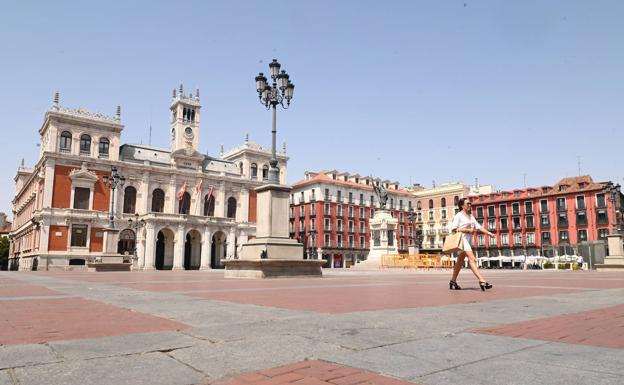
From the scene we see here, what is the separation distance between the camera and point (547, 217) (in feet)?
227

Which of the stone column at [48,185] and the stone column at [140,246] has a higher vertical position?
the stone column at [48,185]

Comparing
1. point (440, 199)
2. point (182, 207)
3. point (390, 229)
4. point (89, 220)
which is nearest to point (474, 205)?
point (440, 199)

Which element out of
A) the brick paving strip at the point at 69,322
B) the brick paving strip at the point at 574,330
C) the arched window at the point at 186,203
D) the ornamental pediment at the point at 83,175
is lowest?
the brick paving strip at the point at 69,322

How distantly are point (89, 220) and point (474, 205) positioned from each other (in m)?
58.4

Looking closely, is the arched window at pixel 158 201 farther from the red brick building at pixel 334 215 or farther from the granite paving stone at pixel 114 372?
the granite paving stone at pixel 114 372

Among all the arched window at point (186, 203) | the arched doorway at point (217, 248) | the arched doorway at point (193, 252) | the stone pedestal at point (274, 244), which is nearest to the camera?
the stone pedestal at point (274, 244)

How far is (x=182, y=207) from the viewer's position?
57500 millimetres

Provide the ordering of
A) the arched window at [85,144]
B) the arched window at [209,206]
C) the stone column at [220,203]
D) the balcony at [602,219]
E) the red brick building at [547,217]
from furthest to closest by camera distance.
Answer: the red brick building at [547,217]
the balcony at [602,219]
the stone column at [220,203]
the arched window at [209,206]
the arched window at [85,144]

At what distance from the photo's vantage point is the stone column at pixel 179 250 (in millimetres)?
53656

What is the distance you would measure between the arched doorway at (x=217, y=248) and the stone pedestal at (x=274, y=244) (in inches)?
1658

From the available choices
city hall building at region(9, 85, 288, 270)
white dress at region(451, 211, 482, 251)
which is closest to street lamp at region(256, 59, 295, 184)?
white dress at region(451, 211, 482, 251)

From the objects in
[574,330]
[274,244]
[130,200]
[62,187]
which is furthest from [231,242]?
[574,330]

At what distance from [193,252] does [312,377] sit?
5715 cm

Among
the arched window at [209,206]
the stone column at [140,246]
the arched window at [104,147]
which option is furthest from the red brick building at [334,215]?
the arched window at [104,147]
